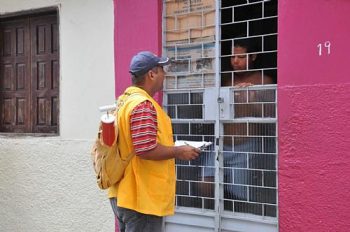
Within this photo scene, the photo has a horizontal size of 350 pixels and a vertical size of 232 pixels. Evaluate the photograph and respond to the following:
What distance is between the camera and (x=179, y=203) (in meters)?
4.60

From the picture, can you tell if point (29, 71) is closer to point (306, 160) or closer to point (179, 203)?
point (179, 203)

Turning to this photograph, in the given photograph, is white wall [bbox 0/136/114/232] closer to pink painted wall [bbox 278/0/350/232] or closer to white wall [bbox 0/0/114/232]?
white wall [bbox 0/0/114/232]

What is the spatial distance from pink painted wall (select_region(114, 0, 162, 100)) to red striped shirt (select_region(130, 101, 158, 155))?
1.71 metres

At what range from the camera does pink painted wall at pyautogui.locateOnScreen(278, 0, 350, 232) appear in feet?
11.4

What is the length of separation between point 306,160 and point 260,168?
0.50m

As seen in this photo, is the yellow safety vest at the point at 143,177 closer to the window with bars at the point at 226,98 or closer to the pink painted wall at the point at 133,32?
the window with bars at the point at 226,98

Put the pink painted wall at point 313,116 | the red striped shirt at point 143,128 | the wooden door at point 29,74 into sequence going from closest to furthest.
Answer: the red striped shirt at point 143,128 → the pink painted wall at point 313,116 → the wooden door at point 29,74

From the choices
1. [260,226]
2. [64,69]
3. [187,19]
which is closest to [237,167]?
[260,226]

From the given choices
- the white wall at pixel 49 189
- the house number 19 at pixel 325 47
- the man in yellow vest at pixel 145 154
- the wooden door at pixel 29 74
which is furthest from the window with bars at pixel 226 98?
the wooden door at pixel 29 74

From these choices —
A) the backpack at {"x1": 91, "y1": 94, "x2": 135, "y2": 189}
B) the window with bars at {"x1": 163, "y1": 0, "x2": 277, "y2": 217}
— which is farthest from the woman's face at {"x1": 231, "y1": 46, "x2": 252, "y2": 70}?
the backpack at {"x1": 91, "y1": 94, "x2": 135, "y2": 189}

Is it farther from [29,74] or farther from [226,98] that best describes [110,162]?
[29,74]

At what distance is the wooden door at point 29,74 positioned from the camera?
557 cm

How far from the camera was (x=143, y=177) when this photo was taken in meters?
2.97

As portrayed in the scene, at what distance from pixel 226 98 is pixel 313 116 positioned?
32.9 inches
